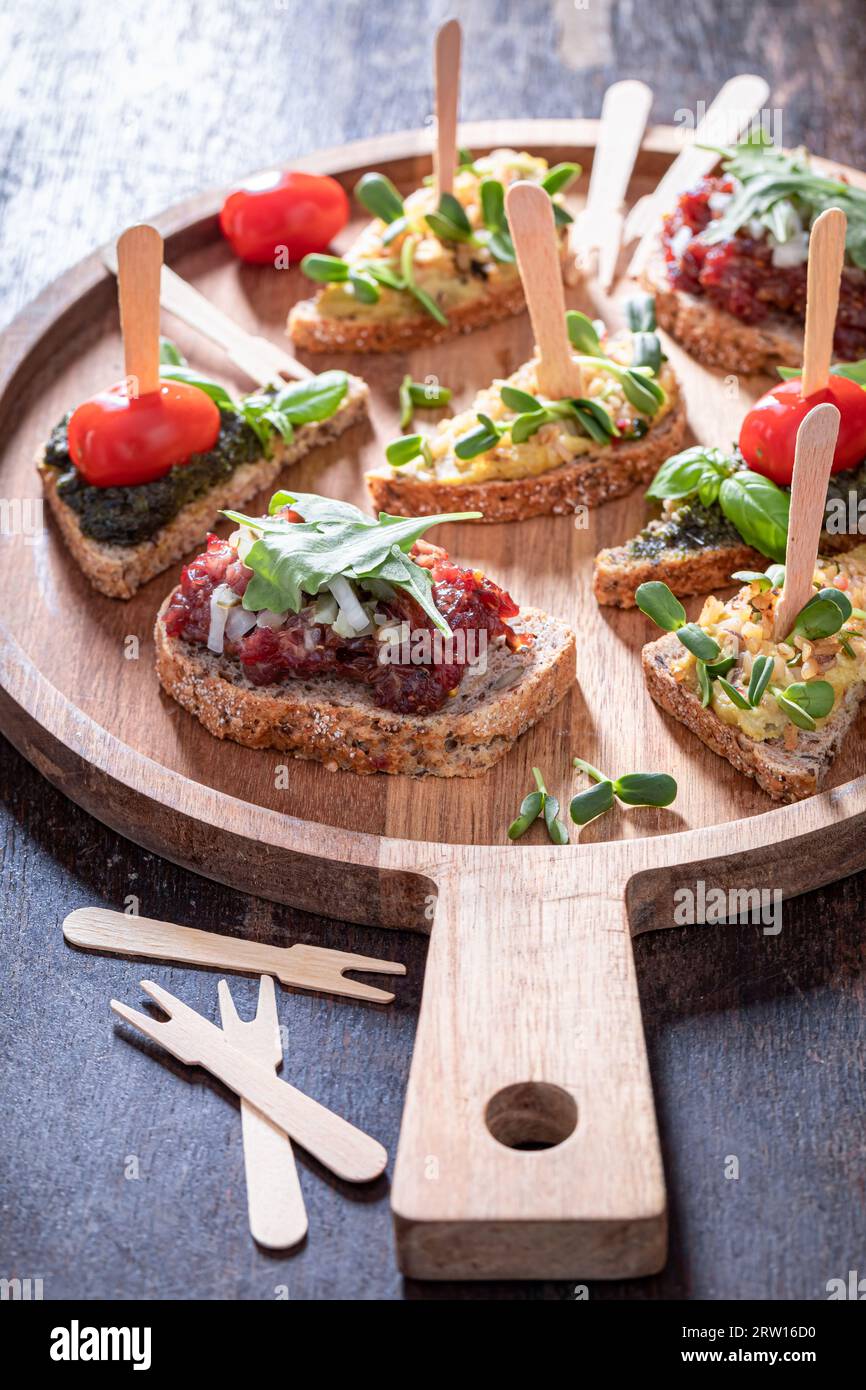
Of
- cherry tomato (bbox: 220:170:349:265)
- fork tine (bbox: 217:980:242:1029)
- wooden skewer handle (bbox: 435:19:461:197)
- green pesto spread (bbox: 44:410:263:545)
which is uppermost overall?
wooden skewer handle (bbox: 435:19:461:197)

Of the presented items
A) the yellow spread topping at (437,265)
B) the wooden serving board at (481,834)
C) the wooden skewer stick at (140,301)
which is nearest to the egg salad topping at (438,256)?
the yellow spread topping at (437,265)

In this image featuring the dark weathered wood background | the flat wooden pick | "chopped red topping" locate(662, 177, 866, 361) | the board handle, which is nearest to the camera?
the board handle

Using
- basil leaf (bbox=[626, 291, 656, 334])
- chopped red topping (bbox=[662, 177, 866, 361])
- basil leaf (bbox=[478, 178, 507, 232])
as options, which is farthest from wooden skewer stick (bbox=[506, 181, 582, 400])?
chopped red topping (bbox=[662, 177, 866, 361])

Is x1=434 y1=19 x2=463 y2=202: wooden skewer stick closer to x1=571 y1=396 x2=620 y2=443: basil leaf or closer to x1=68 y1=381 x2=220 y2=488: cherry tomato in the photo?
x1=571 y1=396 x2=620 y2=443: basil leaf

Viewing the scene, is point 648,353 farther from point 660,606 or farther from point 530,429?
point 660,606

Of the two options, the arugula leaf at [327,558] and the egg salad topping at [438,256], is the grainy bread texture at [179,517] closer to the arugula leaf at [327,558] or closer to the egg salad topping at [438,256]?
the egg salad topping at [438,256]
